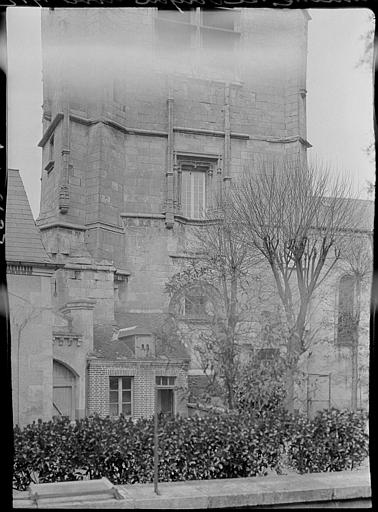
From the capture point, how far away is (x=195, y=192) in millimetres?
3176

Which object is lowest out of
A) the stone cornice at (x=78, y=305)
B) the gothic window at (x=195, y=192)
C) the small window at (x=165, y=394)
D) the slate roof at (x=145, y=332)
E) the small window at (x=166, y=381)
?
the small window at (x=165, y=394)

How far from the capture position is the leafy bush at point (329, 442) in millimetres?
3199

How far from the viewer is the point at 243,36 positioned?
3160 mm

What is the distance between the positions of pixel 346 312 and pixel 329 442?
587 millimetres

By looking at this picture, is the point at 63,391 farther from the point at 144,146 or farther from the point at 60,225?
the point at 144,146

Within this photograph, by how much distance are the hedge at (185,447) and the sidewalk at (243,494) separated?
5 centimetres

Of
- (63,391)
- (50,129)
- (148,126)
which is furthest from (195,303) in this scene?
(50,129)

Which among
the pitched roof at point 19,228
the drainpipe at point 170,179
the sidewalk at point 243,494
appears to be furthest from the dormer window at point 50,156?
the sidewalk at point 243,494

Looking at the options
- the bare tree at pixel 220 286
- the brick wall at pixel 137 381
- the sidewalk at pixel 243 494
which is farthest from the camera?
the bare tree at pixel 220 286

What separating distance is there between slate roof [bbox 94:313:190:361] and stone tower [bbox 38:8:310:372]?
0.05 feet

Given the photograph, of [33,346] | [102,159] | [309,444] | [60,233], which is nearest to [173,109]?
[102,159]

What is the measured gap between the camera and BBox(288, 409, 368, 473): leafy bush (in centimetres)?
320

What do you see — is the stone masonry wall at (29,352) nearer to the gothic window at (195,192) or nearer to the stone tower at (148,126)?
the stone tower at (148,126)

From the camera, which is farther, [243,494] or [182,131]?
[182,131]
